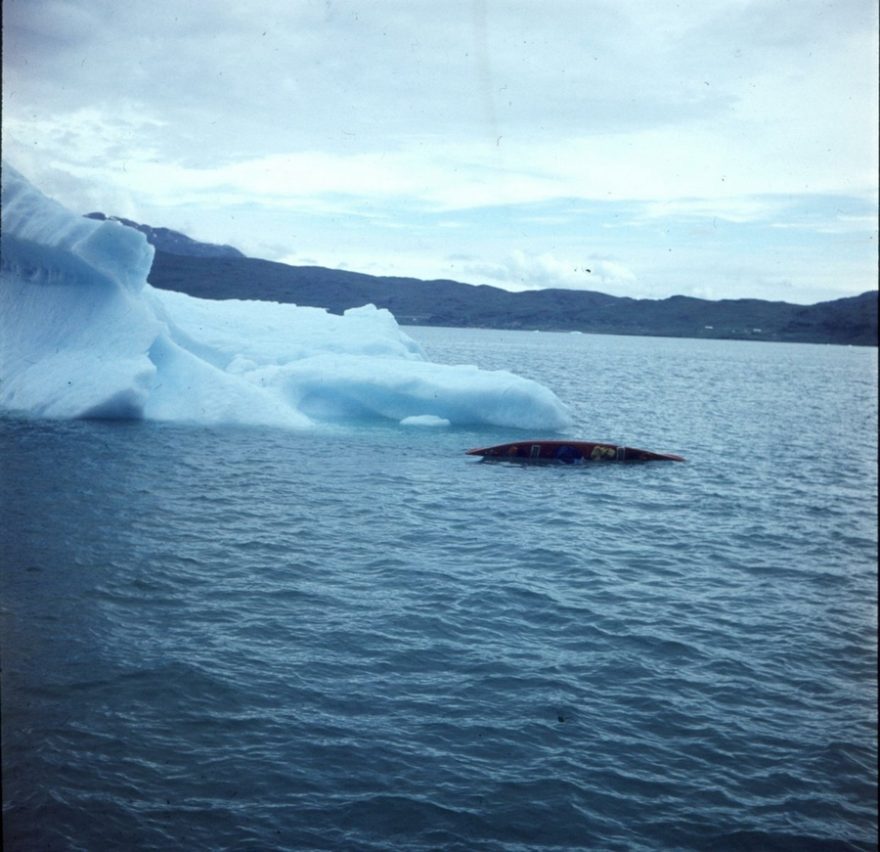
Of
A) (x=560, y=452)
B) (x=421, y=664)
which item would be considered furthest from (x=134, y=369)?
(x=421, y=664)

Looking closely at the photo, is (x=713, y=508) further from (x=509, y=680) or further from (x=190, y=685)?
(x=190, y=685)

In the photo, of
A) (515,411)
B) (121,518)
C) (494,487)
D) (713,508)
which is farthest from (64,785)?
(515,411)

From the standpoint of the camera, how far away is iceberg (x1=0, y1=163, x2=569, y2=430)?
26688 millimetres

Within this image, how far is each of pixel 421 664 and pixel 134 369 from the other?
19632 millimetres

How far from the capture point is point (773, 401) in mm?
58250

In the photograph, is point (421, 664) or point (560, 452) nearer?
point (421, 664)

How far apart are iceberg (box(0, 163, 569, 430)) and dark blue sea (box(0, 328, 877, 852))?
6273 mm

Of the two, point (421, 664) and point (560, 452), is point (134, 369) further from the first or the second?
point (421, 664)

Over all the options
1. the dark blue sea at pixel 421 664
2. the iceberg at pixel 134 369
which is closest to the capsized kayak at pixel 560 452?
the dark blue sea at pixel 421 664

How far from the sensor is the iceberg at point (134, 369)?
26.7 m

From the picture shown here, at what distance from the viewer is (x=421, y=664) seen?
1021 centimetres

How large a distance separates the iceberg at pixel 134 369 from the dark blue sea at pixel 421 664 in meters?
6.27

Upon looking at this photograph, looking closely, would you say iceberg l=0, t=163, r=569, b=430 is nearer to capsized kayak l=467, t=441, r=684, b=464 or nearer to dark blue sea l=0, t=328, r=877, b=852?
capsized kayak l=467, t=441, r=684, b=464

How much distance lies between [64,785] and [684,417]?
39946 mm
